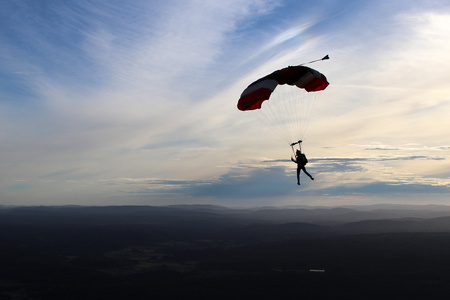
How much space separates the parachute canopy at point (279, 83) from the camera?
2752 cm

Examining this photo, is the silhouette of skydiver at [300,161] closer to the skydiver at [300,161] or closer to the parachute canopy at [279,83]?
the skydiver at [300,161]

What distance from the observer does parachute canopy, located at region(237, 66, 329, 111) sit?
27.5 metres

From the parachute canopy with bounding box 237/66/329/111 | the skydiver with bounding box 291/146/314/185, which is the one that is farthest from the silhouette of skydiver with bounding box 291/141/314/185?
the parachute canopy with bounding box 237/66/329/111

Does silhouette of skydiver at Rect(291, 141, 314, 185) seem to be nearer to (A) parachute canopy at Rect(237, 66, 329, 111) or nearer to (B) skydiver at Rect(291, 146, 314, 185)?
(B) skydiver at Rect(291, 146, 314, 185)

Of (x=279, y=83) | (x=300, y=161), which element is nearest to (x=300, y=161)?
(x=300, y=161)

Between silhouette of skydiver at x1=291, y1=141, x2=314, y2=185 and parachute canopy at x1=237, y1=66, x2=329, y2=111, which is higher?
parachute canopy at x1=237, y1=66, x2=329, y2=111

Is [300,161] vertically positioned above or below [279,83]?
below

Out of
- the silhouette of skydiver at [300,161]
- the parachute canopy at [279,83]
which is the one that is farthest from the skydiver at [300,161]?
the parachute canopy at [279,83]

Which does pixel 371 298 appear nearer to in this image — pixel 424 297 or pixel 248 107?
pixel 424 297

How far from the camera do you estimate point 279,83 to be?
2917 centimetres

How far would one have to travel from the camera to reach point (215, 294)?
555 feet

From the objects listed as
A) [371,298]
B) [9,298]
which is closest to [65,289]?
[9,298]

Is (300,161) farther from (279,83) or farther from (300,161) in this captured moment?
(279,83)

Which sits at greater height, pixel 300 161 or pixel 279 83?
pixel 279 83
